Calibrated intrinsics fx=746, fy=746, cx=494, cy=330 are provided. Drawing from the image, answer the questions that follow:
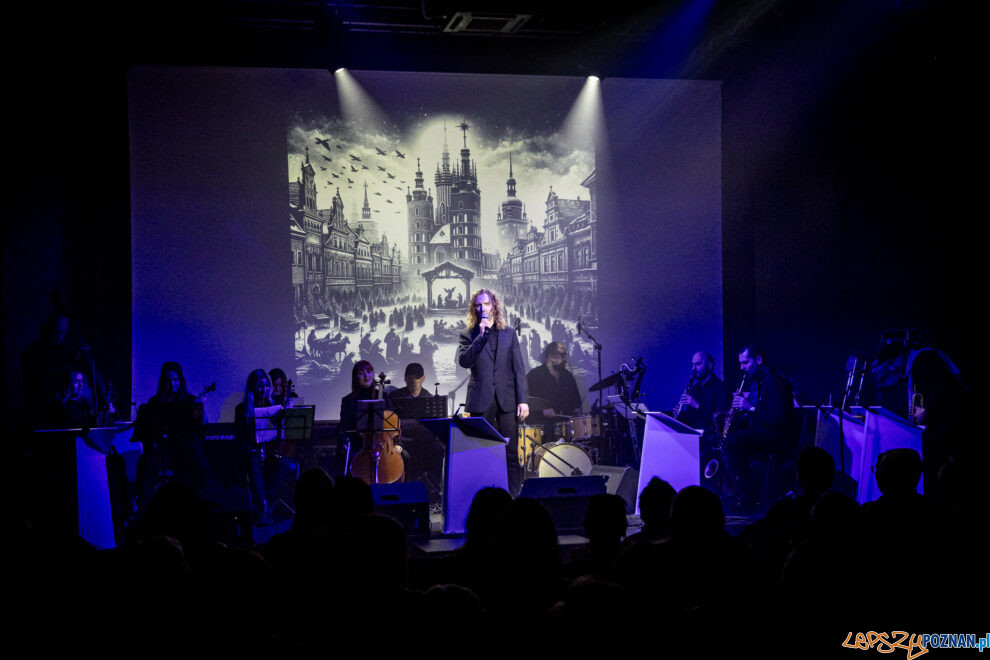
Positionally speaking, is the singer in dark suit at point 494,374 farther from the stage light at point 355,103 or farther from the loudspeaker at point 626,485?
the stage light at point 355,103

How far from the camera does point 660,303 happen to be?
979cm

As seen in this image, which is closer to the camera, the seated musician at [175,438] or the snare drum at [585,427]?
the seated musician at [175,438]

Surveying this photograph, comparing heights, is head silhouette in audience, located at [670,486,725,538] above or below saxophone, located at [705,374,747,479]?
above

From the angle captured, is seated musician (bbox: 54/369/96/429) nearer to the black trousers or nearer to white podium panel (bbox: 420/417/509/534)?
white podium panel (bbox: 420/417/509/534)

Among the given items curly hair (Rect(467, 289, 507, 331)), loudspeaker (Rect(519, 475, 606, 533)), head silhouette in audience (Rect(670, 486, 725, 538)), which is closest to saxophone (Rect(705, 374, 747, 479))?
loudspeaker (Rect(519, 475, 606, 533))

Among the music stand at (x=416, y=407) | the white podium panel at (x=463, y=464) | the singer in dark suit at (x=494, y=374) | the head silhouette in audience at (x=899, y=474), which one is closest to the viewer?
the head silhouette in audience at (x=899, y=474)

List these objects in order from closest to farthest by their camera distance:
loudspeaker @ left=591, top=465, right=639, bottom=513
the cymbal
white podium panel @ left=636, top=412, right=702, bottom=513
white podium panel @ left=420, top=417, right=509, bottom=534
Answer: white podium panel @ left=420, top=417, right=509, bottom=534 → white podium panel @ left=636, top=412, right=702, bottom=513 → loudspeaker @ left=591, top=465, right=639, bottom=513 → the cymbal

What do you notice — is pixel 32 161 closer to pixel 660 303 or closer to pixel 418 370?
pixel 418 370

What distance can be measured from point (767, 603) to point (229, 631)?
1.66 m

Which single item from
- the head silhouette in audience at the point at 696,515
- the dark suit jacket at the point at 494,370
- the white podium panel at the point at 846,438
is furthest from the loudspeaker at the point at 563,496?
the white podium panel at the point at 846,438

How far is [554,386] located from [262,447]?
3.65 metres

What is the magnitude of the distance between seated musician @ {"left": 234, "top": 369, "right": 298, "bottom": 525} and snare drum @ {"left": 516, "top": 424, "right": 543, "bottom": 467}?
91.5 inches

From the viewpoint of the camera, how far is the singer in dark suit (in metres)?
5.84

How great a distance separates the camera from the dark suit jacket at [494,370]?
5844mm
